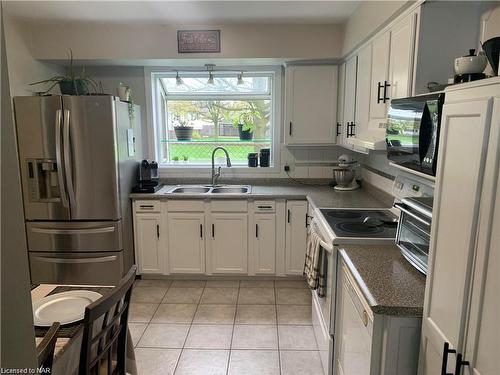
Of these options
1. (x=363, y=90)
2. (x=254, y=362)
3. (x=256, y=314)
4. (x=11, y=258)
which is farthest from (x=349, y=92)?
(x=11, y=258)

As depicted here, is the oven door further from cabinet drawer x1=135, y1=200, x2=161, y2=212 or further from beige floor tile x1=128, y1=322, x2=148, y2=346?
cabinet drawer x1=135, y1=200, x2=161, y2=212

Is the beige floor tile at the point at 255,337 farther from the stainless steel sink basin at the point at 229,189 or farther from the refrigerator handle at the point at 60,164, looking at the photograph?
the refrigerator handle at the point at 60,164

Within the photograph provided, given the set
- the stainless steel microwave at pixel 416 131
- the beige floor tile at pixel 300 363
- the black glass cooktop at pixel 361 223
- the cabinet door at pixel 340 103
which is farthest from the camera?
the cabinet door at pixel 340 103

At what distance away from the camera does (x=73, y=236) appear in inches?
132

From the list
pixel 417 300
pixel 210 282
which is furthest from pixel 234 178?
pixel 417 300

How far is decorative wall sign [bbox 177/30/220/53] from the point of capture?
11.4 ft

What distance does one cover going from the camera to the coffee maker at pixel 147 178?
3721 millimetres

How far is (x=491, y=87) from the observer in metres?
0.92

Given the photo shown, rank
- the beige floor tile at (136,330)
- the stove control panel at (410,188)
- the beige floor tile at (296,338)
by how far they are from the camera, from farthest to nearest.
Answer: the beige floor tile at (136,330), the beige floor tile at (296,338), the stove control panel at (410,188)

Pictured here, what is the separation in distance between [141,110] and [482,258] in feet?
12.5

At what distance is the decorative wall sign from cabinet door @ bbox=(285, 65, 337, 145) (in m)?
0.78

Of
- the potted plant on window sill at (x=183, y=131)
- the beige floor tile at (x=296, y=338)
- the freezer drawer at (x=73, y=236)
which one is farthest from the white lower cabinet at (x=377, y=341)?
the potted plant on window sill at (x=183, y=131)

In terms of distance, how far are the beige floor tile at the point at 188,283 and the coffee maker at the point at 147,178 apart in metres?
0.98

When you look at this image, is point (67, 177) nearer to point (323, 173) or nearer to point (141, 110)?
point (141, 110)
